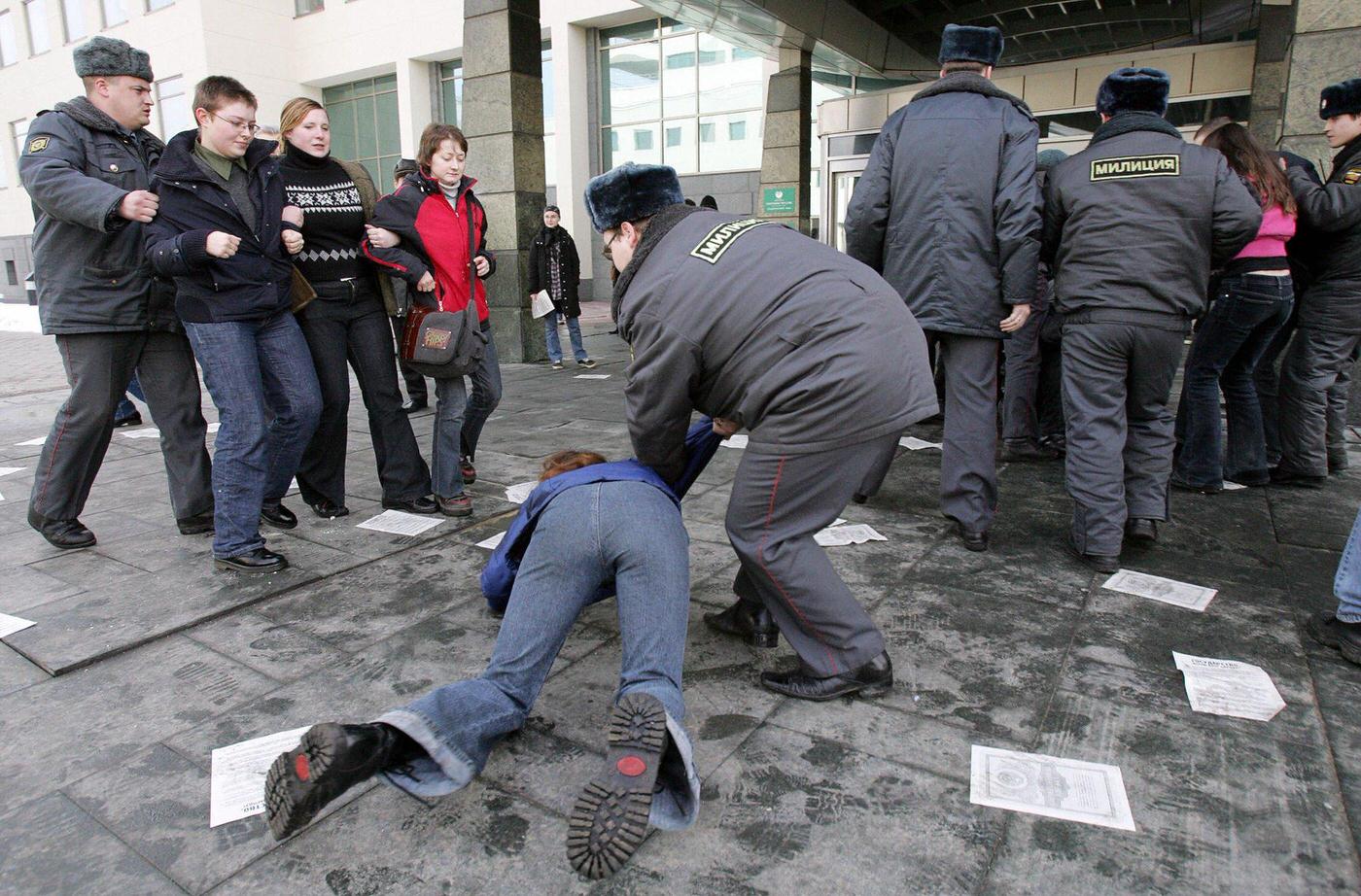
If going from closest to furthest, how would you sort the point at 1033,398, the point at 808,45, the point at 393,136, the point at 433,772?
1. the point at 433,772
2. the point at 1033,398
3. the point at 808,45
4. the point at 393,136

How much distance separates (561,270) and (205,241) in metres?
6.43

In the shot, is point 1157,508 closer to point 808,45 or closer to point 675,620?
point 675,620

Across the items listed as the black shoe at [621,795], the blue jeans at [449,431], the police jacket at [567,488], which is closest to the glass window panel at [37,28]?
the blue jeans at [449,431]

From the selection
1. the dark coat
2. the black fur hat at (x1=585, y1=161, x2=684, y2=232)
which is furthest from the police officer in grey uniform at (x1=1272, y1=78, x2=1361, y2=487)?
the dark coat

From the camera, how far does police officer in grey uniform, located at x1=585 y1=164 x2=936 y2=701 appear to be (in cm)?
229

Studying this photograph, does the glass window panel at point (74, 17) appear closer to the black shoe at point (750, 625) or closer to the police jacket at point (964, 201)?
A: the police jacket at point (964, 201)

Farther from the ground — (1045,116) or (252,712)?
(1045,116)

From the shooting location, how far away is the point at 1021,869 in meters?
1.83

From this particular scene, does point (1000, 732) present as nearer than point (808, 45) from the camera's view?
Yes

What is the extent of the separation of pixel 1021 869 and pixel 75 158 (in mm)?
4153

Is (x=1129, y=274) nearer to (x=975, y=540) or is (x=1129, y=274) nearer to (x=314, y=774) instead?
(x=975, y=540)

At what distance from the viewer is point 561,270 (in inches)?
380

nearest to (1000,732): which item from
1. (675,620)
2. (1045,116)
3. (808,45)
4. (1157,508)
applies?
(675,620)

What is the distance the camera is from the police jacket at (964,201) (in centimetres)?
367
